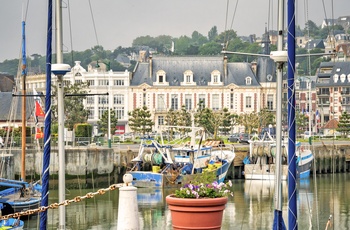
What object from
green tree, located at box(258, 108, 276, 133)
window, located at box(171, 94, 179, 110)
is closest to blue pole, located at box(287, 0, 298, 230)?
green tree, located at box(258, 108, 276, 133)

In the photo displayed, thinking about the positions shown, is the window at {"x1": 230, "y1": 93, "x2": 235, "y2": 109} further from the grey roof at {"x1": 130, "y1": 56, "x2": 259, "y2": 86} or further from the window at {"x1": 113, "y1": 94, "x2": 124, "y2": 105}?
the window at {"x1": 113, "y1": 94, "x2": 124, "y2": 105}

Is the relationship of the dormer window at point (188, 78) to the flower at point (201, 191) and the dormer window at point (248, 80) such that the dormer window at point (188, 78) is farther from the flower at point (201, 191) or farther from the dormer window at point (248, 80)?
the flower at point (201, 191)

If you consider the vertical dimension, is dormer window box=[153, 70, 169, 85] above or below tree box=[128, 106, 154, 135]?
above

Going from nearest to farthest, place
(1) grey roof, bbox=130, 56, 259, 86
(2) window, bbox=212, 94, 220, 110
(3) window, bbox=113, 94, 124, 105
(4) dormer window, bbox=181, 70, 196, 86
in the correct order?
(4) dormer window, bbox=181, 70, 196, 86 → (1) grey roof, bbox=130, 56, 259, 86 → (2) window, bbox=212, 94, 220, 110 → (3) window, bbox=113, 94, 124, 105

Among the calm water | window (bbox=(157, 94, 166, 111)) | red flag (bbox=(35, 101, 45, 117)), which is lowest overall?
the calm water

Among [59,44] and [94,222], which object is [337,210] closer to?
[94,222]

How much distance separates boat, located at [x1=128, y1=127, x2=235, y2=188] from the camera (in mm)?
73000

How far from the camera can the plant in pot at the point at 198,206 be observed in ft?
62.3

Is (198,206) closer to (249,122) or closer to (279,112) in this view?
(279,112)

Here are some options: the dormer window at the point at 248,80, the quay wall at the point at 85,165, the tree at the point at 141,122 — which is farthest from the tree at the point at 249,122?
the quay wall at the point at 85,165

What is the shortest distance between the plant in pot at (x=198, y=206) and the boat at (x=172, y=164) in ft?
173

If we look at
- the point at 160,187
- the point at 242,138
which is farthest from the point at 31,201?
the point at 242,138

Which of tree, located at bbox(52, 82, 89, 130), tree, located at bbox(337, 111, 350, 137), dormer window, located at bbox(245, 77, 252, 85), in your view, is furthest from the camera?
dormer window, located at bbox(245, 77, 252, 85)

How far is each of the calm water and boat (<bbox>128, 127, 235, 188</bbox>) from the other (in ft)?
6.48
